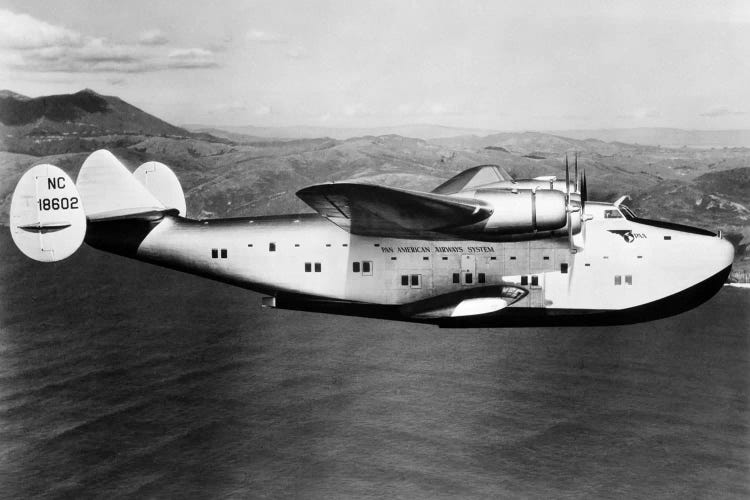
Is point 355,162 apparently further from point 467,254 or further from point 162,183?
point 467,254

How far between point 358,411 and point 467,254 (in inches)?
1125

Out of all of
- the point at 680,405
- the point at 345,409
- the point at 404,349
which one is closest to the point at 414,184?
the point at 404,349

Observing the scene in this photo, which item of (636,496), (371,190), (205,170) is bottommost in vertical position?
(636,496)

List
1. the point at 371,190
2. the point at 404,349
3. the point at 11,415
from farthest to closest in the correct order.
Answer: the point at 404,349 < the point at 11,415 < the point at 371,190

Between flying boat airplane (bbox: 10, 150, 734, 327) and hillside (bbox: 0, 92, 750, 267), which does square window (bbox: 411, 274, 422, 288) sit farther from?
hillside (bbox: 0, 92, 750, 267)

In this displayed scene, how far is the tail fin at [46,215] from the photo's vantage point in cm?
1568

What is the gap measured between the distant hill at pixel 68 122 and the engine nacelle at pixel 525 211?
128ft

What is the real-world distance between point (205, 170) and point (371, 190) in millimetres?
53848

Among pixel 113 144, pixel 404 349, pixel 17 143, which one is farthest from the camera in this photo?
pixel 113 144

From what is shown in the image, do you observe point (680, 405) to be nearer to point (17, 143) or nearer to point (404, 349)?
point (404, 349)

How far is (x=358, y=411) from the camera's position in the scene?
137 feet

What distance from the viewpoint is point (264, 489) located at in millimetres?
→ 36625

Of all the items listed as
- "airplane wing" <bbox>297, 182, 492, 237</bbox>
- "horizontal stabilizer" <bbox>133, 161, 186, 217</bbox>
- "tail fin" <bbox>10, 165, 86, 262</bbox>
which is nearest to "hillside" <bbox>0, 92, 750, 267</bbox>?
"horizontal stabilizer" <bbox>133, 161, 186, 217</bbox>

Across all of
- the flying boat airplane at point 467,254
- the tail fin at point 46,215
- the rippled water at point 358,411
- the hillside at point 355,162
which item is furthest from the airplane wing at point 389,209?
the hillside at point 355,162
